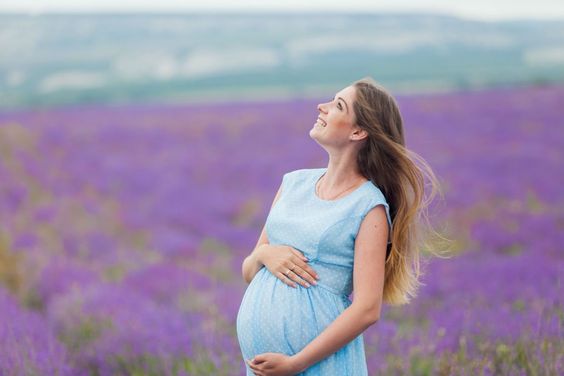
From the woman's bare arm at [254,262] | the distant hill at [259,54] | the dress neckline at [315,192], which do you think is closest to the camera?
the dress neckline at [315,192]

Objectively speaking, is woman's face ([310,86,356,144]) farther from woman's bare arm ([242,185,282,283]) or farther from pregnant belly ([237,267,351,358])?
pregnant belly ([237,267,351,358])

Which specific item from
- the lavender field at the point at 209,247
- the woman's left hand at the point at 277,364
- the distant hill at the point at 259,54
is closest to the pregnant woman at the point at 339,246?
the woman's left hand at the point at 277,364

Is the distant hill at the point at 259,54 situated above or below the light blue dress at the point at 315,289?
below

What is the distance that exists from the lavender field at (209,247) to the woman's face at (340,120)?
991 millimetres

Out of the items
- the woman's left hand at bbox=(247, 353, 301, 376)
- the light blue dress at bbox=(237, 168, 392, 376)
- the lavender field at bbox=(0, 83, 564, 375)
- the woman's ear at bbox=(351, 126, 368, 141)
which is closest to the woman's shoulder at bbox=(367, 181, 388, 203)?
the light blue dress at bbox=(237, 168, 392, 376)

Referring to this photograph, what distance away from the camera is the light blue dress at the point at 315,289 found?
1951 millimetres

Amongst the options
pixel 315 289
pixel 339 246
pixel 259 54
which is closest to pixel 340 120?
pixel 339 246

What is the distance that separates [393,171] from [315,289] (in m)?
0.45

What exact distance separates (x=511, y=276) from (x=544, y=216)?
2.64 m

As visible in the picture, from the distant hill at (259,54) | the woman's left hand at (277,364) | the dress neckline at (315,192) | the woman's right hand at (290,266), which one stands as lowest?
the distant hill at (259,54)

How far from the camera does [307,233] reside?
1984 millimetres

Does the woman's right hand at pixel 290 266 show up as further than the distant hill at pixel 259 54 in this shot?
No

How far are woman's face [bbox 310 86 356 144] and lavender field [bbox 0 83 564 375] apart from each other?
991 millimetres

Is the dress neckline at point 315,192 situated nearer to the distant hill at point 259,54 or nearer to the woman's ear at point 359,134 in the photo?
the woman's ear at point 359,134
